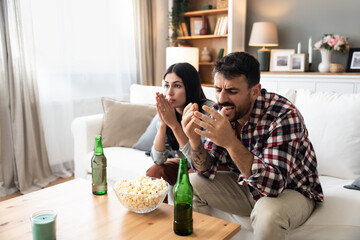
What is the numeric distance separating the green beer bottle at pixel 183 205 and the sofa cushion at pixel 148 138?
1.26 meters

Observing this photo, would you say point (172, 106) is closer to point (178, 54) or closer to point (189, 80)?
point (189, 80)

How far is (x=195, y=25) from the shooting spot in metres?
4.39

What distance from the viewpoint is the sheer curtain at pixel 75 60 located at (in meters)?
3.14

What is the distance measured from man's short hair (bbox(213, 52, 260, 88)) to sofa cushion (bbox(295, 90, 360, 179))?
670 millimetres

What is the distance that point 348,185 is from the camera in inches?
65.1

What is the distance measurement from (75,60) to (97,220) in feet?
8.20

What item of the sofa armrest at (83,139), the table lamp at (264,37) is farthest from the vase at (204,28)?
the sofa armrest at (83,139)

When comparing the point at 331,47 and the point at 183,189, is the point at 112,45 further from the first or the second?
the point at 183,189

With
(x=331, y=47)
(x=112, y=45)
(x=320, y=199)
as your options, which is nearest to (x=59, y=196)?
(x=320, y=199)

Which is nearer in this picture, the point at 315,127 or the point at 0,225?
the point at 0,225

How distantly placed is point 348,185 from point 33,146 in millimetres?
2474

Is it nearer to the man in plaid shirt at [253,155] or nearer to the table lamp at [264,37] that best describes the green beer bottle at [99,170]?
the man in plaid shirt at [253,155]

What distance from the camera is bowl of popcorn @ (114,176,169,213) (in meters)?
1.24

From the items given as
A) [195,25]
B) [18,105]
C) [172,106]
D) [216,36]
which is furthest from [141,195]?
[195,25]
